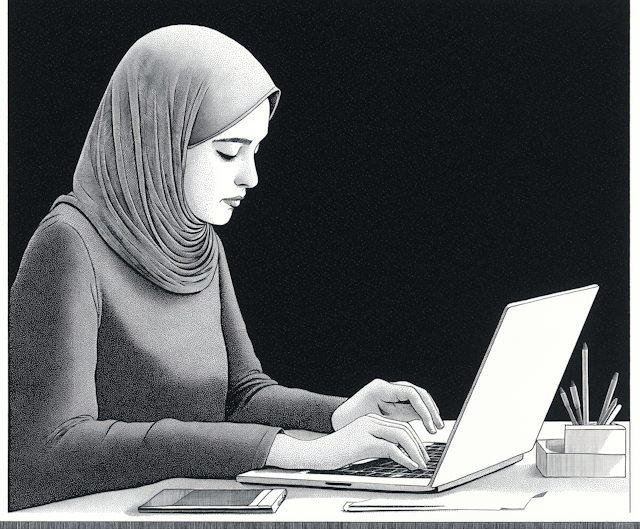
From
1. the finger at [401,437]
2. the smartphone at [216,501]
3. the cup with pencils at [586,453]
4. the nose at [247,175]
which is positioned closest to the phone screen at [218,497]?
the smartphone at [216,501]

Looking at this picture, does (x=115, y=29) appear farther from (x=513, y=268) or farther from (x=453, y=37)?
(x=513, y=268)

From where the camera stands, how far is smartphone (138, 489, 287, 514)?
1.76 meters

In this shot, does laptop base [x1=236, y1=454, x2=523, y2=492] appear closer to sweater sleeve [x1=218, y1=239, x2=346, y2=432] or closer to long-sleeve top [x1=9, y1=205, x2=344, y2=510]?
long-sleeve top [x1=9, y1=205, x2=344, y2=510]

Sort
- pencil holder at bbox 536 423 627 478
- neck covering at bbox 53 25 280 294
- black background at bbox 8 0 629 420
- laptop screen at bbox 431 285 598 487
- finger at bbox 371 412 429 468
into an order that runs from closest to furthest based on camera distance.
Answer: laptop screen at bbox 431 285 598 487 → finger at bbox 371 412 429 468 → pencil holder at bbox 536 423 627 478 → neck covering at bbox 53 25 280 294 → black background at bbox 8 0 629 420

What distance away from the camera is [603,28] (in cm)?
217

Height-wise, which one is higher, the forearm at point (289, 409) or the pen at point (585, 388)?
the pen at point (585, 388)

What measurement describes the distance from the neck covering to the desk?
0.46 meters

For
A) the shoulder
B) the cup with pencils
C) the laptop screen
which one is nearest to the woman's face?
the shoulder

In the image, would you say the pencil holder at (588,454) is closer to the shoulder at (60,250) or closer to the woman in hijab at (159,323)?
the woman in hijab at (159,323)

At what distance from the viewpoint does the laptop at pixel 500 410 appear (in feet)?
5.61

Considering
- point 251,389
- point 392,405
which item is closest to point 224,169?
point 251,389

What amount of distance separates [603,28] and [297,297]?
86 cm

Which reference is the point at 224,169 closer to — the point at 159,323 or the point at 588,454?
the point at 159,323

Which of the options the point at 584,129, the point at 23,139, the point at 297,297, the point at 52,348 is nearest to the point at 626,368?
the point at 584,129
